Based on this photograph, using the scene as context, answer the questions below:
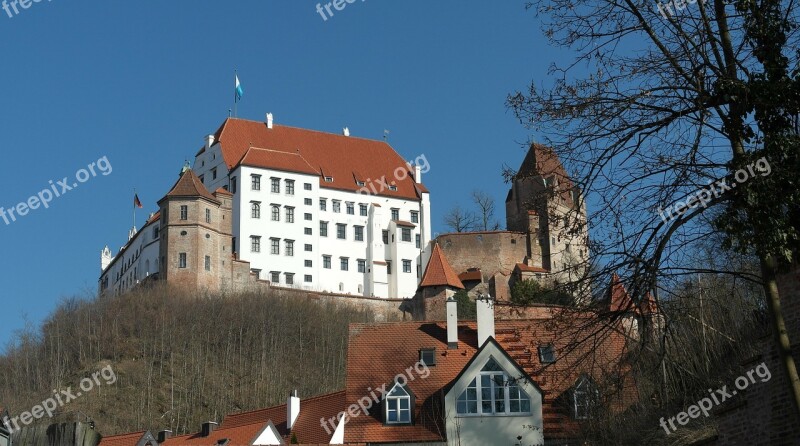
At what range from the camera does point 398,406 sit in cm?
2906

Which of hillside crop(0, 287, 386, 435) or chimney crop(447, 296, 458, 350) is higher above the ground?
hillside crop(0, 287, 386, 435)

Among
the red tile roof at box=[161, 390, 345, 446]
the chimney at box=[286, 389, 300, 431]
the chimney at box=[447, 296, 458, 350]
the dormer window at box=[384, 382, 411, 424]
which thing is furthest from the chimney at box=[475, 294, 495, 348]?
the chimney at box=[286, 389, 300, 431]

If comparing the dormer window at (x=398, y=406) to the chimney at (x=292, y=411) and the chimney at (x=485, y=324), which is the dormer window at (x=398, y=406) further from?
the chimney at (x=292, y=411)

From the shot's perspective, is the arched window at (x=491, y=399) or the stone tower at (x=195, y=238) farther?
the stone tower at (x=195, y=238)

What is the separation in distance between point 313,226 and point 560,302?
79.1 m

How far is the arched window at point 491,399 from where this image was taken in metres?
28.2

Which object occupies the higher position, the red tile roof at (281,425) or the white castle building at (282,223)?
the white castle building at (282,223)

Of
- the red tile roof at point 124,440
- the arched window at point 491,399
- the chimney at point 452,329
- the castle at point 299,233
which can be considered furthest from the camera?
the castle at point 299,233

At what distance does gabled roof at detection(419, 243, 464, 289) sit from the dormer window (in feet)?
162

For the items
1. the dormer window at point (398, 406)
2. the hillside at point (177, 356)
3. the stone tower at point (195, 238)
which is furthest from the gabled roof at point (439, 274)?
the dormer window at point (398, 406)

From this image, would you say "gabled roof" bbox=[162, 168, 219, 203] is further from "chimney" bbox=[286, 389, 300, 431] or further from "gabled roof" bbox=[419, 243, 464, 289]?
"chimney" bbox=[286, 389, 300, 431]

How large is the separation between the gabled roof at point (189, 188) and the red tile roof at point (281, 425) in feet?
163

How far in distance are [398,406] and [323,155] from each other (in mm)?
72024

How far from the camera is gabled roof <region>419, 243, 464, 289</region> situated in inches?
3108
